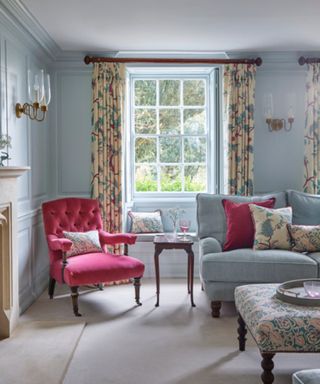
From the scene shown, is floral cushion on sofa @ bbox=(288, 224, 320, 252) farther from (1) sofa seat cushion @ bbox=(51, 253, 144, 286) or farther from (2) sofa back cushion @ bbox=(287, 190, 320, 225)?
(1) sofa seat cushion @ bbox=(51, 253, 144, 286)

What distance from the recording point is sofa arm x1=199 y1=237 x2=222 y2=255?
434 cm

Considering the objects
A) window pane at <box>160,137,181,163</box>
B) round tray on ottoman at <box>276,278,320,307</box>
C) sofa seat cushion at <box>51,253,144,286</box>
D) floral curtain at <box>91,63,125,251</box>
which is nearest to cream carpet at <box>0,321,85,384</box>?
sofa seat cushion at <box>51,253,144,286</box>

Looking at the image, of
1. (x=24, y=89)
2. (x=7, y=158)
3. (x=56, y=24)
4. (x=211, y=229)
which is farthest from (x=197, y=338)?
(x=56, y=24)

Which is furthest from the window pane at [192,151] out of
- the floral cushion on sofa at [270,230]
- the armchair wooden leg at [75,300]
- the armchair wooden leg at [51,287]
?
the armchair wooden leg at [75,300]

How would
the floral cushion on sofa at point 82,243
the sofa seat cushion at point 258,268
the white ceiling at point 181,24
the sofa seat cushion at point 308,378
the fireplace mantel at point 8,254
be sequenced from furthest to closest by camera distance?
the floral cushion on sofa at point 82,243 → the sofa seat cushion at point 258,268 → the white ceiling at point 181,24 → the fireplace mantel at point 8,254 → the sofa seat cushion at point 308,378

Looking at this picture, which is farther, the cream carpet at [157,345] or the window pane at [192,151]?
the window pane at [192,151]

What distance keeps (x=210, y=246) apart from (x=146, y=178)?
177 cm

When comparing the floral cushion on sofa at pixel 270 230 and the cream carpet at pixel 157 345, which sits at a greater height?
the floral cushion on sofa at pixel 270 230

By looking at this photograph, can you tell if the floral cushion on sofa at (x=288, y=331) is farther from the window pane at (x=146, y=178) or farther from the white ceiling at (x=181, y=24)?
the window pane at (x=146, y=178)

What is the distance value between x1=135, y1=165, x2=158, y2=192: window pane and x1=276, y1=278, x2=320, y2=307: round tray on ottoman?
2.94 metres

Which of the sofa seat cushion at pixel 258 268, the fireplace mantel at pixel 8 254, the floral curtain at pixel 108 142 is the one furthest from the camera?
the floral curtain at pixel 108 142

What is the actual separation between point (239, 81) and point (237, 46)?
39 cm

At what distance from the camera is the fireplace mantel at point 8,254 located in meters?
3.62

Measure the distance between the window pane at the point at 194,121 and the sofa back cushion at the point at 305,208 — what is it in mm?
1531
